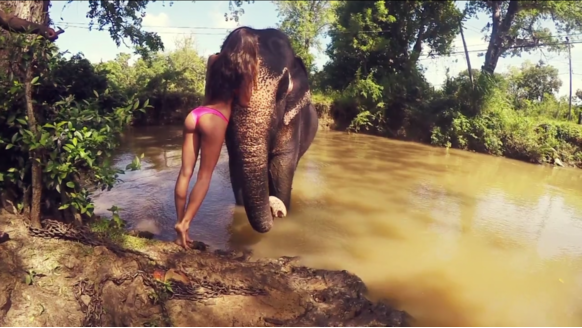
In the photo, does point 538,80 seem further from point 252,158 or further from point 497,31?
point 252,158

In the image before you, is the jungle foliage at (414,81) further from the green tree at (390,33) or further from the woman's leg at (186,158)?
the woman's leg at (186,158)

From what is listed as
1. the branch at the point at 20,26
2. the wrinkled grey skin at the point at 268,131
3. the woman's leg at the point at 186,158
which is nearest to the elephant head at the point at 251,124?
the wrinkled grey skin at the point at 268,131

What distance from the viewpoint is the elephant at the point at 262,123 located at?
3465 mm

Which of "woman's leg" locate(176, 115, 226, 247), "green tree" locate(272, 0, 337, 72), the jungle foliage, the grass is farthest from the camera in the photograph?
"green tree" locate(272, 0, 337, 72)

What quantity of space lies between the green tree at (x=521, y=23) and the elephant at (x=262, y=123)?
1516cm

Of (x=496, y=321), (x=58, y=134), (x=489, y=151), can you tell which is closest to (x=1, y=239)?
(x=58, y=134)

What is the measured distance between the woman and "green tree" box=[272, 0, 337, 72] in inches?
924

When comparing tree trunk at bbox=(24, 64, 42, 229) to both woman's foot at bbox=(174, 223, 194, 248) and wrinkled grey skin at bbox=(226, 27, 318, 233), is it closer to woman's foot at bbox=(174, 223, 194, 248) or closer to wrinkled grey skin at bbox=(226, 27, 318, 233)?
woman's foot at bbox=(174, 223, 194, 248)

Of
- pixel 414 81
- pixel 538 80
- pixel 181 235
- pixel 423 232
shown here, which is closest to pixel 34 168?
pixel 181 235

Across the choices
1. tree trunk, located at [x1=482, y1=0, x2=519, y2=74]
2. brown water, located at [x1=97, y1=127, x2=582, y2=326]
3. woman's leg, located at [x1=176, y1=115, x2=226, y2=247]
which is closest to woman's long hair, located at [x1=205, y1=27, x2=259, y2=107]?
woman's leg, located at [x1=176, y1=115, x2=226, y2=247]

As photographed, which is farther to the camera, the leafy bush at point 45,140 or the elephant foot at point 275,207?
the elephant foot at point 275,207

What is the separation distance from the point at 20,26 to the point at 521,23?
2023 cm

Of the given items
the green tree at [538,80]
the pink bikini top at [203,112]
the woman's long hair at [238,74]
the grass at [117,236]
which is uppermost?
the green tree at [538,80]

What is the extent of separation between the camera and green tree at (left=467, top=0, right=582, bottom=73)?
16.5m
